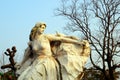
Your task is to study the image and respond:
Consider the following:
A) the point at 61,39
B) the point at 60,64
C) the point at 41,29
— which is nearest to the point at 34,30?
the point at 41,29

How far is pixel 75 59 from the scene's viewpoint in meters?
8.26

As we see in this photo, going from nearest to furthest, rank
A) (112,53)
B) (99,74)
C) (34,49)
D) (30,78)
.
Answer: (30,78), (34,49), (112,53), (99,74)

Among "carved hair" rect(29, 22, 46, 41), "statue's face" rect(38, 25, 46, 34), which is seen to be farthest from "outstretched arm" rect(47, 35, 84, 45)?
"carved hair" rect(29, 22, 46, 41)

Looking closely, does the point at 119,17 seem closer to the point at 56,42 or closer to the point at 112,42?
the point at 112,42

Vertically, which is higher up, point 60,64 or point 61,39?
point 61,39

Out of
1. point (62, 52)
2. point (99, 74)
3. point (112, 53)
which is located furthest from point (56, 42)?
point (99, 74)

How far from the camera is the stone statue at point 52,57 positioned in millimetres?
7988

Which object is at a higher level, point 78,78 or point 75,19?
point 75,19

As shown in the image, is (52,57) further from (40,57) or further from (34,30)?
(34,30)

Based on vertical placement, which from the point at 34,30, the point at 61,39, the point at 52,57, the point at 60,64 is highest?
the point at 34,30

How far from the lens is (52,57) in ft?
27.3

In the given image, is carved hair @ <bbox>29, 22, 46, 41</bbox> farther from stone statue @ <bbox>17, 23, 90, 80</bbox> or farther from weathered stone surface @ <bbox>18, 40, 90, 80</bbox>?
weathered stone surface @ <bbox>18, 40, 90, 80</bbox>

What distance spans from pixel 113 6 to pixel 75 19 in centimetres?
301

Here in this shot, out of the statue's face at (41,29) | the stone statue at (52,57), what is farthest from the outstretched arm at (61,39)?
the statue's face at (41,29)
